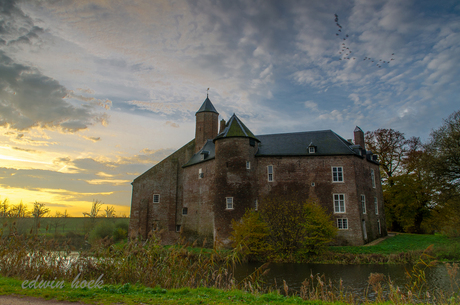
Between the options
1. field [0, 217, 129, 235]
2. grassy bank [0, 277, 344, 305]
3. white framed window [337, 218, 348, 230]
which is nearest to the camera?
grassy bank [0, 277, 344, 305]

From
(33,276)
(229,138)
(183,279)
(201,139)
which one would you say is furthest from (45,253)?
(201,139)

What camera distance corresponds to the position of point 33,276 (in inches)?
337

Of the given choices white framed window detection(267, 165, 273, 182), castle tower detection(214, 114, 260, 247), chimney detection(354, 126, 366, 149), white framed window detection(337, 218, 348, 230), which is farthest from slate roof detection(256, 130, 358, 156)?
white framed window detection(337, 218, 348, 230)

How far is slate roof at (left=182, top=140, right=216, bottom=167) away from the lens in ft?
97.8

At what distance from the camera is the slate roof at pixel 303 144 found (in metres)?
26.5

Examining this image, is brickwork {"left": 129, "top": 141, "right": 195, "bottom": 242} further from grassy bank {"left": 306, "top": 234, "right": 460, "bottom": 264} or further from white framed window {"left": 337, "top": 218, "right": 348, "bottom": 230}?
white framed window {"left": 337, "top": 218, "right": 348, "bottom": 230}

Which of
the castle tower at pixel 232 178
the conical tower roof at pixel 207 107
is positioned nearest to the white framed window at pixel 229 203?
the castle tower at pixel 232 178

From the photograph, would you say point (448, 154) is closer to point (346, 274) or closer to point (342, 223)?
point (342, 223)

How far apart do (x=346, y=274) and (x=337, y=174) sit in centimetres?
1135

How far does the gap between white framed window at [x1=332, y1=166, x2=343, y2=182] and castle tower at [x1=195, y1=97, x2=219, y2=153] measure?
1480 cm

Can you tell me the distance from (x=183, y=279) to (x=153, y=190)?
25.0 m

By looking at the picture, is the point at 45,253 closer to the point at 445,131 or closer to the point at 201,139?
the point at 201,139

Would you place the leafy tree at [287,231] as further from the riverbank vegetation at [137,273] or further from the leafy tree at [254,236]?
the riverbank vegetation at [137,273]

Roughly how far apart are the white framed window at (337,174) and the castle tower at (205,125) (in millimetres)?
14803
